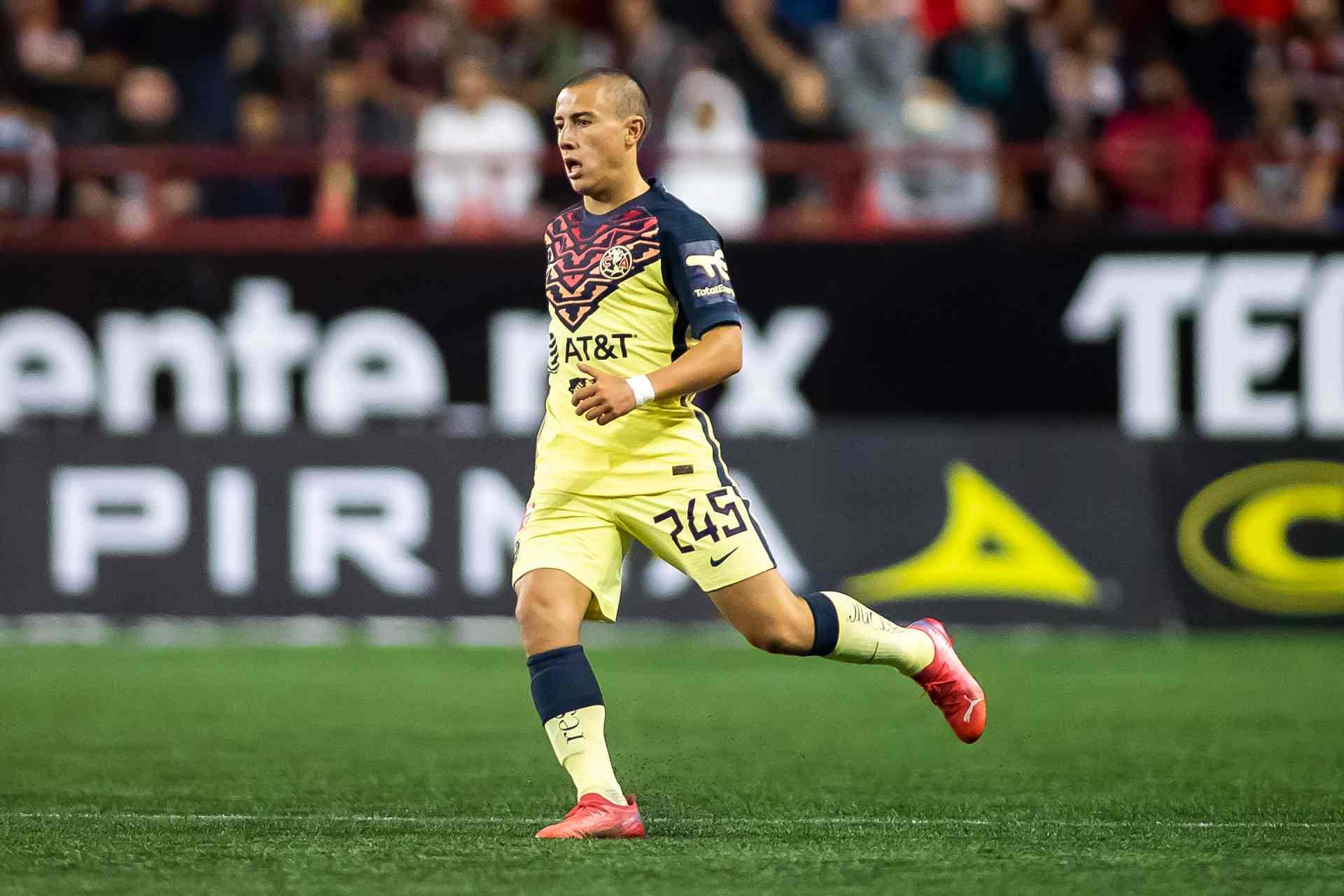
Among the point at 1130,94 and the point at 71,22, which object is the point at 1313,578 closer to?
the point at 1130,94

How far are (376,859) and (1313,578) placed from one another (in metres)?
8.74

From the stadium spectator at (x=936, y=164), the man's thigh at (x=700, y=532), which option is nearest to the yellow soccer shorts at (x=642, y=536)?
the man's thigh at (x=700, y=532)

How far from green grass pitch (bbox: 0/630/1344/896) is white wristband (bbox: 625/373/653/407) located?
1.20 metres

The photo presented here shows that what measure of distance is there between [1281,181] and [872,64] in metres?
2.85

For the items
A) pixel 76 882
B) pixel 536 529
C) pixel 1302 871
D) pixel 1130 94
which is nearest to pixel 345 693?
pixel 536 529

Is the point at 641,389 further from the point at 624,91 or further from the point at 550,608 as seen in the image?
the point at 624,91

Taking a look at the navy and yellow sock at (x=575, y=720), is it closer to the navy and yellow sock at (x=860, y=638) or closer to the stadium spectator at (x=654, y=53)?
the navy and yellow sock at (x=860, y=638)

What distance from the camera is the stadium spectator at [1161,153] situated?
13.5 meters

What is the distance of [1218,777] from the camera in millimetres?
7164

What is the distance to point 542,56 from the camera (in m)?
14.7

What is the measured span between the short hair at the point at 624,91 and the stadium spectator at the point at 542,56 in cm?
847

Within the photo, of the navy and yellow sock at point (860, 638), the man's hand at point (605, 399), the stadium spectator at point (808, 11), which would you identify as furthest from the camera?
the stadium spectator at point (808, 11)

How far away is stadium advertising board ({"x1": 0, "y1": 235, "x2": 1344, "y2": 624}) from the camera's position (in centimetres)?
1287

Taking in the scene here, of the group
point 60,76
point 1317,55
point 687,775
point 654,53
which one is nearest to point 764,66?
point 654,53
